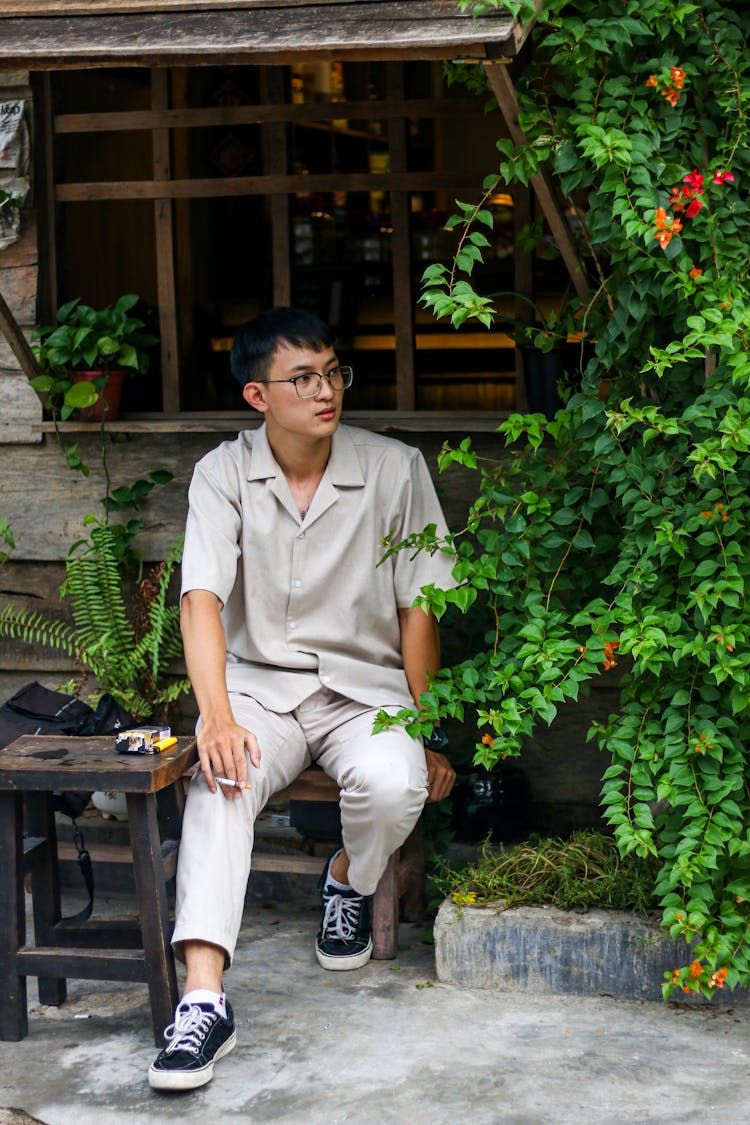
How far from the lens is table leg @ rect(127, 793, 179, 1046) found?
314 centimetres

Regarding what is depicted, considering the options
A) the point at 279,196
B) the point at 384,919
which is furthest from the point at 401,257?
the point at 384,919

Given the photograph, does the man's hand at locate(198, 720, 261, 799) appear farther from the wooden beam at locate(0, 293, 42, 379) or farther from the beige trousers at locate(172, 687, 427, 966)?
the wooden beam at locate(0, 293, 42, 379)

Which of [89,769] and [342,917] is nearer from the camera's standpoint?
[89,769]

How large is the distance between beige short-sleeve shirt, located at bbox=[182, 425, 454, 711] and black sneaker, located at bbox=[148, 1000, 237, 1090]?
901 millimetres

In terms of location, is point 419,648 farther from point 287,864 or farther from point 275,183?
point 275,183

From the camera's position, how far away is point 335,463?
378 centimetres

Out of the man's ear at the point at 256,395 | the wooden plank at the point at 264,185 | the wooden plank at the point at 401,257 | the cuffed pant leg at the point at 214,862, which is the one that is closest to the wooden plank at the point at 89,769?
the cuffed pant leg at the point at 214,862

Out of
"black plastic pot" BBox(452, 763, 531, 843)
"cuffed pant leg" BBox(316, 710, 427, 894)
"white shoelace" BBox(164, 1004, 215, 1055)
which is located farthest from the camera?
"black plastic pot" BBox(452, 763, 531, 843)

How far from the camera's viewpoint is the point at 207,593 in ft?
11.7

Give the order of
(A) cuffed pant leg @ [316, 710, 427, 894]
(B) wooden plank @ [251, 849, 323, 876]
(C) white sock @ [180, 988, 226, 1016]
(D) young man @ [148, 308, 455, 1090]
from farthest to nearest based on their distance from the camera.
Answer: (B) wooden plank @ [251, 849, 323, 876]
(D) young man @ [148, 308, 455, 1090]
(A) cuffed pant leg @ [316, 710, 427, 894]
(C) white sock @ [180, 988, 226, 1016]

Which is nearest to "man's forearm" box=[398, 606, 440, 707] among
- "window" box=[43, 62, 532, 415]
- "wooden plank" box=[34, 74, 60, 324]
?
"window" box=[43, 62, 532, 415]

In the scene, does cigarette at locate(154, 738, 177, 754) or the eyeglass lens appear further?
the eyeglass lens

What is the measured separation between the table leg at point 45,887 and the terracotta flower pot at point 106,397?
1.44 metres

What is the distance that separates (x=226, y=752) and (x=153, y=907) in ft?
1.33
